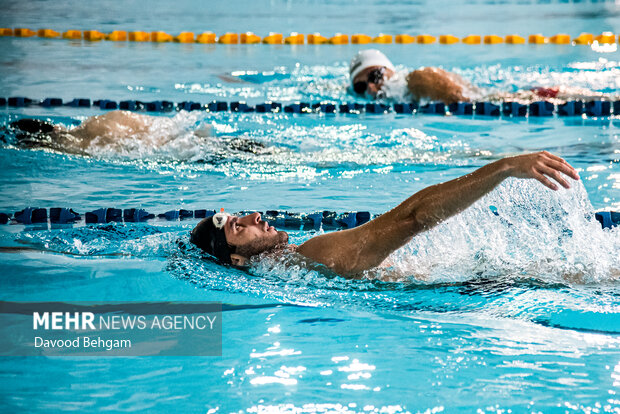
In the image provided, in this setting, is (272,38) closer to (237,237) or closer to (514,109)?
(514,109)

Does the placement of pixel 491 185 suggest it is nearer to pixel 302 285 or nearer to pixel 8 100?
pixel 302 285

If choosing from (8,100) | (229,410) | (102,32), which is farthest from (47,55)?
(229,410)

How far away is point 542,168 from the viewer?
264cm

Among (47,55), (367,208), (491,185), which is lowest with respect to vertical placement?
(367,208)

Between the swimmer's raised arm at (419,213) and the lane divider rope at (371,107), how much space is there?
3765 millimetres

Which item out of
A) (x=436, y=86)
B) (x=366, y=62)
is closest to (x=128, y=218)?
(x=436, y=86)

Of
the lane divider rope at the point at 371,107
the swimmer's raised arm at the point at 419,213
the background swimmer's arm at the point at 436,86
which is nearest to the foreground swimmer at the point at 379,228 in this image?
the swimmer's raised arm at the point at 419,213

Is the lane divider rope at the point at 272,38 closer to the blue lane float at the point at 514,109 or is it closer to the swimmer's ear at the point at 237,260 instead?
the blue lane float at the point at 514,109

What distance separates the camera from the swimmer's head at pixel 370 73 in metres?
7.34

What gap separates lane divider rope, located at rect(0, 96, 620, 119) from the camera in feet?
21.4

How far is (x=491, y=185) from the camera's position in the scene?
274 centimetres

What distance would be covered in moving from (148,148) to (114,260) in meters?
1.86

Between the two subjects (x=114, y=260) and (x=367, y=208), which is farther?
(x=367, y=208)

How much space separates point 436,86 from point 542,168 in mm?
4360
